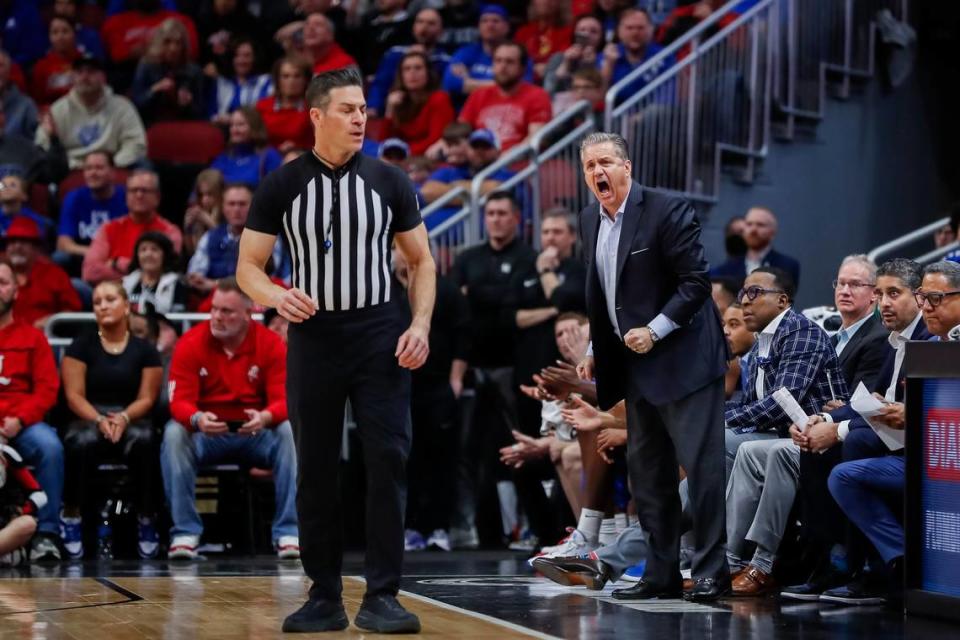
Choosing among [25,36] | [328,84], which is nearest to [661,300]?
[328,84]

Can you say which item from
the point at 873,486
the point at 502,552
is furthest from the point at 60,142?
the point at 873,486

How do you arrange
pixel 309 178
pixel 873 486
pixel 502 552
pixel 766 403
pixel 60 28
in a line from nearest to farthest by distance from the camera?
pixel 309 178 < pixel 873 486 < pixel 766 403 < pixel 502 552 < pixel 60 28

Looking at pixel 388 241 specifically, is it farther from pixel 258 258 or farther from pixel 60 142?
pixel 60 142

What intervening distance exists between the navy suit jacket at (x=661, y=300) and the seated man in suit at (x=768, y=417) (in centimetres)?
65

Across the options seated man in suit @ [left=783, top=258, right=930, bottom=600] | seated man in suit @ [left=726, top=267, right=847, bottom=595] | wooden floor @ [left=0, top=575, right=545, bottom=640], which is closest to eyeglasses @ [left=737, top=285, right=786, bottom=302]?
seated man in suit @ [left=726, top=267, right=847, bottom=595]

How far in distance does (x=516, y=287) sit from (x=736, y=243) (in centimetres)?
148

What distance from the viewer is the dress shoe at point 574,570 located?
22.5 feet

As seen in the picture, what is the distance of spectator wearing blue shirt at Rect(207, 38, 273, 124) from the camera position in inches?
520

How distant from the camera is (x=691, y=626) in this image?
552cm

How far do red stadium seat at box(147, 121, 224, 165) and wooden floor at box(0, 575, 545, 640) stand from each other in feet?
19.4

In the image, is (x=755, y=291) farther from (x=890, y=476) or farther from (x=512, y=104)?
(x=512, y=104)

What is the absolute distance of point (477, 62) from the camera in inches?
515

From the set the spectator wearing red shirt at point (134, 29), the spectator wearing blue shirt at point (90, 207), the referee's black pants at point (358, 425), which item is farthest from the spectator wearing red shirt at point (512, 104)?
the referee's black pants at point (358, 425)

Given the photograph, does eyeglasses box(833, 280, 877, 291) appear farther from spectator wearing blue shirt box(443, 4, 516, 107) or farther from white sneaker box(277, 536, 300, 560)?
spectator wearing blue shirt box(443, 4, 516, 107)
